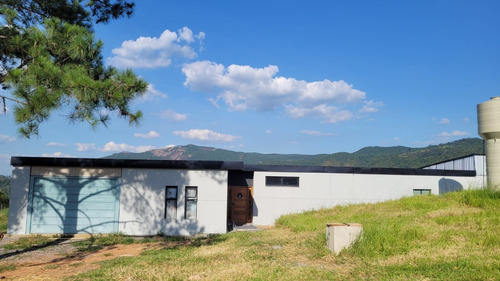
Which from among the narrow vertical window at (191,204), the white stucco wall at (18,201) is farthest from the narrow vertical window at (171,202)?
the white stucco wall at (18,201)

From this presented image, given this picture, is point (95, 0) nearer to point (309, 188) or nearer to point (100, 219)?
point (100, 219)

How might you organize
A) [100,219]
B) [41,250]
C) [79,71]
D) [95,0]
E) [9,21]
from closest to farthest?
[79,71] < [9,21] < [41,250] < [95,0] < [100,219]

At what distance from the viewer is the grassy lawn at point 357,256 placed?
644 centimetres

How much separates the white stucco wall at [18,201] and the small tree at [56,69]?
402 cm

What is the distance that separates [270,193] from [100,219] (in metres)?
7.25

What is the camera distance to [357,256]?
769 cm

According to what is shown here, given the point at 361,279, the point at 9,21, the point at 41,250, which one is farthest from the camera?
the point at 41,250

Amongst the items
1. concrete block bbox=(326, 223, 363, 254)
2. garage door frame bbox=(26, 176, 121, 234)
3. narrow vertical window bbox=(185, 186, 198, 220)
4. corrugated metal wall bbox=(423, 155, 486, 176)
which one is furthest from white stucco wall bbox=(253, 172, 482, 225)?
concrete block bbox=(326, 223, 363, 254)

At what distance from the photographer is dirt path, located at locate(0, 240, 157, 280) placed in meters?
7.39

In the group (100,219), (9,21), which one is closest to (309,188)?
(100,219)

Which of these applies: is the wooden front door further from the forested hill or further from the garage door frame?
the forested hill

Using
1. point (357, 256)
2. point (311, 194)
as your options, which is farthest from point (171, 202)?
point (357, 256)

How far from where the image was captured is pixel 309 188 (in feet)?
53.4

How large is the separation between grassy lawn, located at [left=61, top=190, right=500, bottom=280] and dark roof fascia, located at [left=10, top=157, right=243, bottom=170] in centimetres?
279
